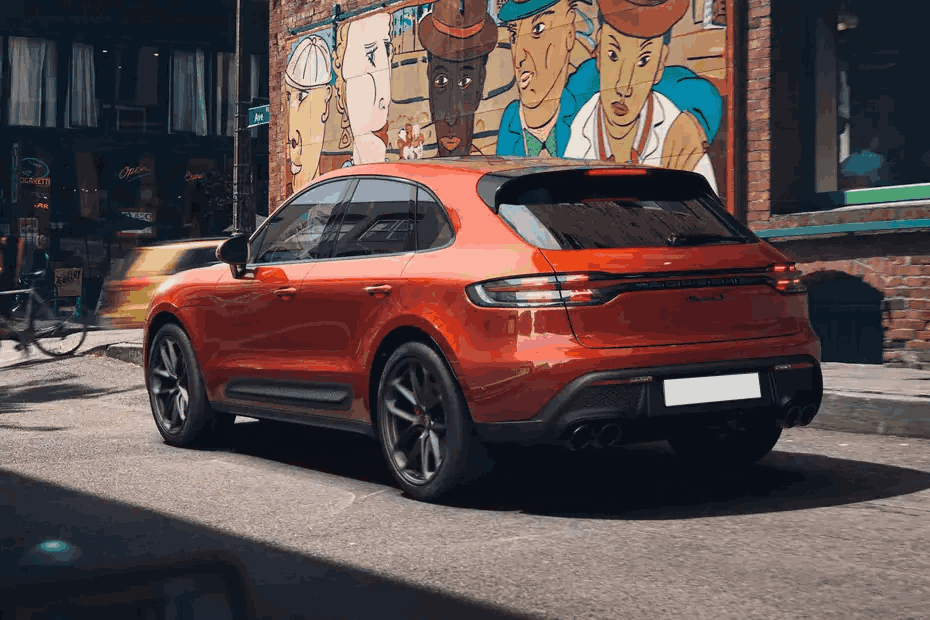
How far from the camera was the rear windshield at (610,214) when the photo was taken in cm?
535

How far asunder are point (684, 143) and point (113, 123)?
25588mm

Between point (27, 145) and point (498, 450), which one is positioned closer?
point (498, 450)

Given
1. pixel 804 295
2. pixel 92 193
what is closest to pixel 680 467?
pixel 804 295

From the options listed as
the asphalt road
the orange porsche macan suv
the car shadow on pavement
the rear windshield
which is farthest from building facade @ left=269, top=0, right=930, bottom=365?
the rear windshield

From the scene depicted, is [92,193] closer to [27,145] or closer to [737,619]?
[27,145]

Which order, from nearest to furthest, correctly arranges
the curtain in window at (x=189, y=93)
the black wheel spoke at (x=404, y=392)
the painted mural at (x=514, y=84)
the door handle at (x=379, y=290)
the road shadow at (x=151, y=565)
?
the road shadow at (x=151, y=565)
the black wheel spoke at (x=404, y=392)
the door handle at (x=379, y=290)
the painted mural at (x=514, y=84)
the curtain in window at (x=189, y=93)

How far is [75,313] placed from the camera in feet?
50.8

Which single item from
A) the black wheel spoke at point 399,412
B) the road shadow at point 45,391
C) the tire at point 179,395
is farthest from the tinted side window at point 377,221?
the road shadow at point 45,391

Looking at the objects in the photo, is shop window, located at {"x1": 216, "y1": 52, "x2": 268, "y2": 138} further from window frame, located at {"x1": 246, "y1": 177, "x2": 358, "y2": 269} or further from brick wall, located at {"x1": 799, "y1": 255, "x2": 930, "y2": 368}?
window frame, located at {"x1": 246, "y1": 177, "x2": 358, "y2": 269}

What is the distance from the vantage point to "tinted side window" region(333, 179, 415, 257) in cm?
603

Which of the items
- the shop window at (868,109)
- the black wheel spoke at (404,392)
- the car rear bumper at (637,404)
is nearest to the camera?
the car rear bumper at (637,404)

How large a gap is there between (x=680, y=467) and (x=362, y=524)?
80.1 inches

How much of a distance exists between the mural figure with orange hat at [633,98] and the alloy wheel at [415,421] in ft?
25.3

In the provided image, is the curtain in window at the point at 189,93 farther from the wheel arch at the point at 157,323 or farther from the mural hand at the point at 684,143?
the wheel arch at the point at 157,323
